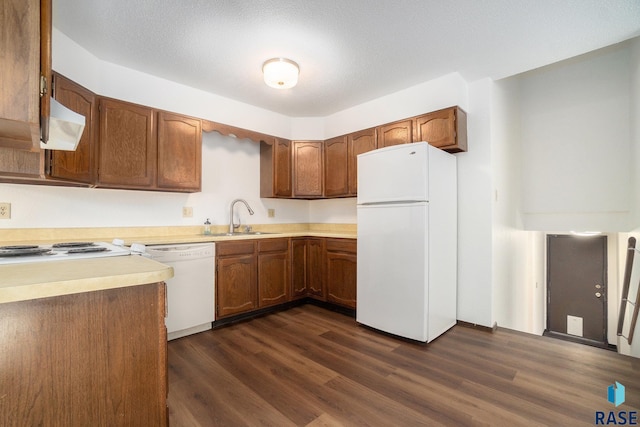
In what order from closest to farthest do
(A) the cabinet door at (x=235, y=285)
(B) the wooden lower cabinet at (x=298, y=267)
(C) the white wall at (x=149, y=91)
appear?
(C) the white wall at (x=149, y=91), (A) the cabinet door at (x=235, y=285), (B) the wooden lower cabinet at (x=298, y=267)

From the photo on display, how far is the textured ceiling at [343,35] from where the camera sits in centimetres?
182

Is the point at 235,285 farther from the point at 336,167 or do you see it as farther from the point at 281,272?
the point at 336,167

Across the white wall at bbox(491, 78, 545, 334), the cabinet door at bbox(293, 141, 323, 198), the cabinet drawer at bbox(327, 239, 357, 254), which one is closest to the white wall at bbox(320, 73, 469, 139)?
the cabinet door at bbox(293, 141, 323, 198)

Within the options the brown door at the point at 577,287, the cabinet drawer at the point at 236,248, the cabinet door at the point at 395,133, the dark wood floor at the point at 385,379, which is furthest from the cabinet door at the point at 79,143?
the brown door at the point at 577,287

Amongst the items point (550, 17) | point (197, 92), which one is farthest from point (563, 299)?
point (197, 92)

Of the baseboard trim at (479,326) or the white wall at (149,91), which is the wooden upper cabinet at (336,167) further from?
the baseboard trim at (479,326)

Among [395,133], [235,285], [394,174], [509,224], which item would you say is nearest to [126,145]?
[235,285]

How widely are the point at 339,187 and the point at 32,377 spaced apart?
2988 mm

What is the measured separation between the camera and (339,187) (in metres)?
3.50

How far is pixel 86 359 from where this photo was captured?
0.88 meters

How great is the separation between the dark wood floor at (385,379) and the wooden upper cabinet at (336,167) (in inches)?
64.4

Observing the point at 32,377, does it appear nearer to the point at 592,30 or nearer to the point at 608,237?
the point at 592,30

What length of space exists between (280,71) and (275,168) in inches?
54.0

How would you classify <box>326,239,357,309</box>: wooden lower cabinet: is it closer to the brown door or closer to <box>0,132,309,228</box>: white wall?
<box>0,132,309,228</box>: white wall
